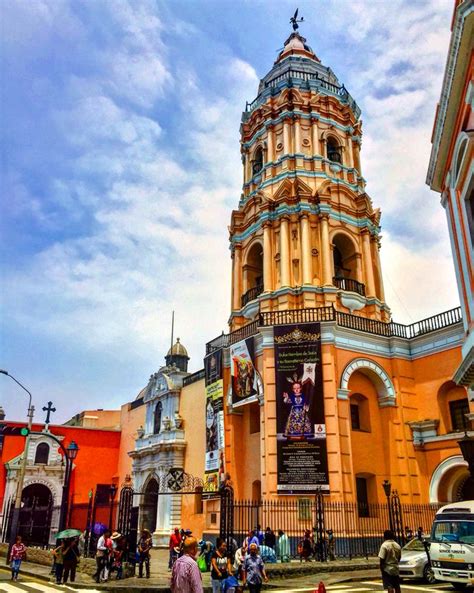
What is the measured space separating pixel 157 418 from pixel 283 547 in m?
16.4

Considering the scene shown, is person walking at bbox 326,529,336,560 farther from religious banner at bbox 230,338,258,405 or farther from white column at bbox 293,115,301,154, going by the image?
white column at bbox 293,115,301,154

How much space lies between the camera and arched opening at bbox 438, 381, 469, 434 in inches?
885

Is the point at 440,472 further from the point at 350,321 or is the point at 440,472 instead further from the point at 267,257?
the point at 267,257

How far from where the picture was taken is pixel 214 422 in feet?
83.0

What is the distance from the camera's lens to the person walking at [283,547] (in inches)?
712

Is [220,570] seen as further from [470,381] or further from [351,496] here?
[351,496]

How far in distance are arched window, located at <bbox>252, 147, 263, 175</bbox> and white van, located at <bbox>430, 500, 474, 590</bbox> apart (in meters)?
21.8

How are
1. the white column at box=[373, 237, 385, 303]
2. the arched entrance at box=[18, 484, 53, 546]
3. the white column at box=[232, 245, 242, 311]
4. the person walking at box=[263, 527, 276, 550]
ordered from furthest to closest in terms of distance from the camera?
the arched entrance at box=[18, 484, 53, 546] < the white column at box=[232, 245, 242, 311] < the white column at box=[373, 237, 385, 303] < the person walking at box=[263, 527, 276, 550]

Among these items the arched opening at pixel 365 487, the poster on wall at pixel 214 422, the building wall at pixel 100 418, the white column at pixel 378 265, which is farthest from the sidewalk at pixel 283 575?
the building wall at pixel 100 418

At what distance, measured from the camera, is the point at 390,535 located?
996 cm

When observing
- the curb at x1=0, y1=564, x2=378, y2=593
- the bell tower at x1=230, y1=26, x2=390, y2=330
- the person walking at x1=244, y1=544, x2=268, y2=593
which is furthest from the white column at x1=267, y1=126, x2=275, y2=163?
the person walking at x1=244, y1=544, x2=268, y2=593

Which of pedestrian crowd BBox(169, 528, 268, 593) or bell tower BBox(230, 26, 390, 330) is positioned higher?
bell tower BBox(230, 26, 390, 330)

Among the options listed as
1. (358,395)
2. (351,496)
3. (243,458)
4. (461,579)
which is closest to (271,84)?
(358,395)

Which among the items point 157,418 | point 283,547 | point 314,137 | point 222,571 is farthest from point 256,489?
point 314,137
